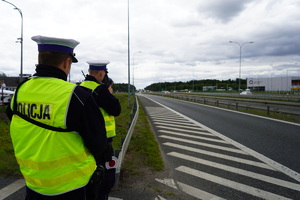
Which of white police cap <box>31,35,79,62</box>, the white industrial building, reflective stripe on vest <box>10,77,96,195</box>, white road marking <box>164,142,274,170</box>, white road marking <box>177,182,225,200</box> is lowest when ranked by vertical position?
white road marking <box>177,182,225,200</box>

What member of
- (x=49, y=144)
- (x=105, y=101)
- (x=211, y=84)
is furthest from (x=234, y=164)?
(x=211, y=84)

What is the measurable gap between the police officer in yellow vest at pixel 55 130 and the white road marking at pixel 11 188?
7.80ft

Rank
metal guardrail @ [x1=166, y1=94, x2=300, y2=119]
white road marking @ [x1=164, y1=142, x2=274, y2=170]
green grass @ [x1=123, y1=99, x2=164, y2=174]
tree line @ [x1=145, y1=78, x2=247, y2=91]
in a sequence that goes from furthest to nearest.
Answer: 1. tree line @ [x1=145, y1=78, x2=247, y2=91]
2. metal guardrail @ [x1=166, y1=94, x2=300, y2=119]
3. white road marking @ [x1=164, y1=142, x2=274, y2=170]
4. green grass @ [x1=123, y1=99, x2=164, y2=174]

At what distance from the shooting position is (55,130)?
156 centimetres

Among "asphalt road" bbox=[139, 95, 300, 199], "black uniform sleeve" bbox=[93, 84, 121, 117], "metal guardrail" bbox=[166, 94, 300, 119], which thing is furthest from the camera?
"metal guardrail" bbox=[166, 94, 300, 119]

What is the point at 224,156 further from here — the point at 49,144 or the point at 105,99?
the point at 49,144

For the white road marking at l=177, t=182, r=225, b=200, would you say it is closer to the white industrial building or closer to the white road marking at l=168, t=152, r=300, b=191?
the white road marking at l=168, t=152, r=300, b=191

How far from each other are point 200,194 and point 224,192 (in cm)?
45

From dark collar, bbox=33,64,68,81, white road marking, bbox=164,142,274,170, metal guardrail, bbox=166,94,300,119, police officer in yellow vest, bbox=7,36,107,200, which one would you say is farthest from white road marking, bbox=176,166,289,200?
metal guardrail, bbox=166,94,300,119

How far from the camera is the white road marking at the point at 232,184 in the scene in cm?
368

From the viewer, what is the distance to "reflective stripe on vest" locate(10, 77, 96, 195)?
1557 mm

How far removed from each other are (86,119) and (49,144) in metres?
0.31

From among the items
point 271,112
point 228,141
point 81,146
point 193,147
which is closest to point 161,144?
point 193,147

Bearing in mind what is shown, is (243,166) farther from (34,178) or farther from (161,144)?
(34,178)
